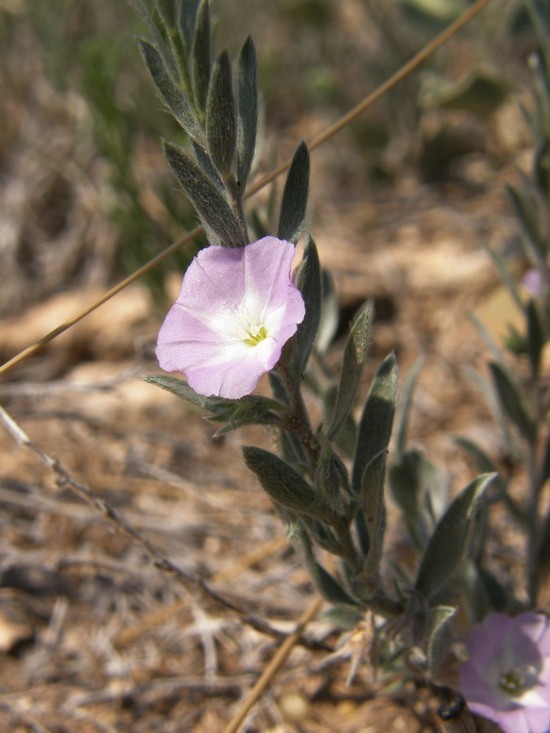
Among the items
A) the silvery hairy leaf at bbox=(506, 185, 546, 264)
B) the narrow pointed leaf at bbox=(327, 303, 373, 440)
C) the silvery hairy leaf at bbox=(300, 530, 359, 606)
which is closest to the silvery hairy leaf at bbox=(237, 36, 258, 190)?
the narrow pointed leaf at bbox=(327, 303, 373, 440)

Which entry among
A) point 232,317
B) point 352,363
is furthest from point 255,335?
point 352,363

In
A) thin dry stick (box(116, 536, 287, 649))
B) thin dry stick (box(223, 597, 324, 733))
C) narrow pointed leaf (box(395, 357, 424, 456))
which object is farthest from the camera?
thin dry stick (box(116, 536, 287, 649))

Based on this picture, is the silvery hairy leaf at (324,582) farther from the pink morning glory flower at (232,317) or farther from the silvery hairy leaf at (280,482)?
the pink morning glory flower at (232,317)

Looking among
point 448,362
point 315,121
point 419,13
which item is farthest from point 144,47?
point 315,121

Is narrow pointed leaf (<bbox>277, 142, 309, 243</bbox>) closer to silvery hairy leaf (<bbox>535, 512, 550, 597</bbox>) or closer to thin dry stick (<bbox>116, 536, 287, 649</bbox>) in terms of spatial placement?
silvery hairy leaf (<bbox>535, 512, 550, 597</bbox>)

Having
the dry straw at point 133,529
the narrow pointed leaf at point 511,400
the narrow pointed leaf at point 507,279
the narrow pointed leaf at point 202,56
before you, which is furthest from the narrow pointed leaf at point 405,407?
the narrow pointed leaf at point 202,56

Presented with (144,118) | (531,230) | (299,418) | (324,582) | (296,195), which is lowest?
(324,582)

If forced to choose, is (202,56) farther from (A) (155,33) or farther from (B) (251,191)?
(B) (251,191)
